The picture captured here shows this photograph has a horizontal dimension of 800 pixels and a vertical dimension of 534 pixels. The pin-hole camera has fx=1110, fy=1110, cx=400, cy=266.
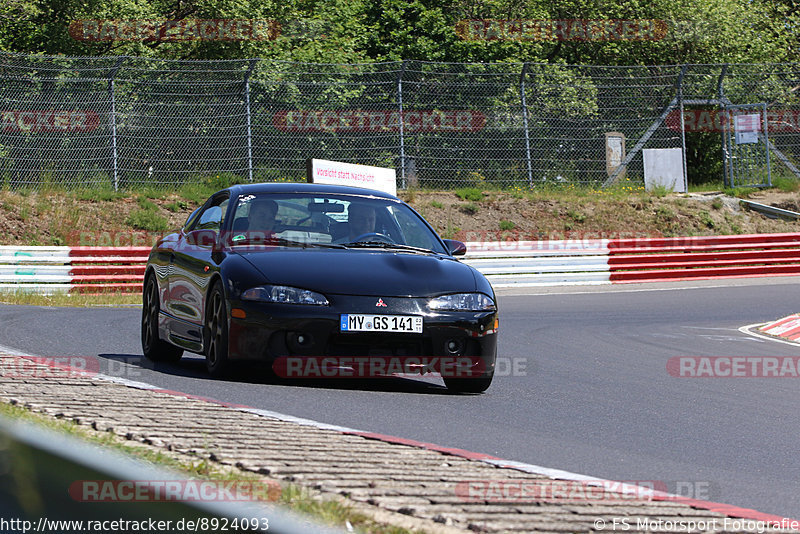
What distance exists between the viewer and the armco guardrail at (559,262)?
18.6 m

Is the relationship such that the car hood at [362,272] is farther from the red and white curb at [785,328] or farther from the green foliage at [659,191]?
the green foliage at [659,191]

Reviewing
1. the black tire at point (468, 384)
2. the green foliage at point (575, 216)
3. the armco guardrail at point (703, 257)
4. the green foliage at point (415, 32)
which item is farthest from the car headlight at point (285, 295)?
the green foliage at point (415, 32)

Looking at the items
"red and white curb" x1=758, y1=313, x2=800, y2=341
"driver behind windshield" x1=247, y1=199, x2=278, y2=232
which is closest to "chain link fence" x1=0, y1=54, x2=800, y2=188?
"red and white curb" x1=758, y1=313, x2=800, y2=341

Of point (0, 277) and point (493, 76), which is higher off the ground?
point (493, 76)

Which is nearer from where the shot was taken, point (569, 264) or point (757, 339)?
point (757, 339)

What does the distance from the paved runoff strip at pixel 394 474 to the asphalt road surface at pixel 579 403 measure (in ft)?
1.61

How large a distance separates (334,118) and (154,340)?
16243 mm

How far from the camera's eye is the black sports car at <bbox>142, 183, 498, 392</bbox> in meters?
6.90

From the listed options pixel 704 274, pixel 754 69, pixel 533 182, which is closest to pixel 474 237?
pixel 533 182

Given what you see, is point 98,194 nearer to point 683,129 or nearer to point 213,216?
point 683,129

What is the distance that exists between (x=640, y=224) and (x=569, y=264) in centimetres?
581

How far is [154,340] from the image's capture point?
28.5 feet

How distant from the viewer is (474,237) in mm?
25812

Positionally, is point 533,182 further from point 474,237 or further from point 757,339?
point 757,339
